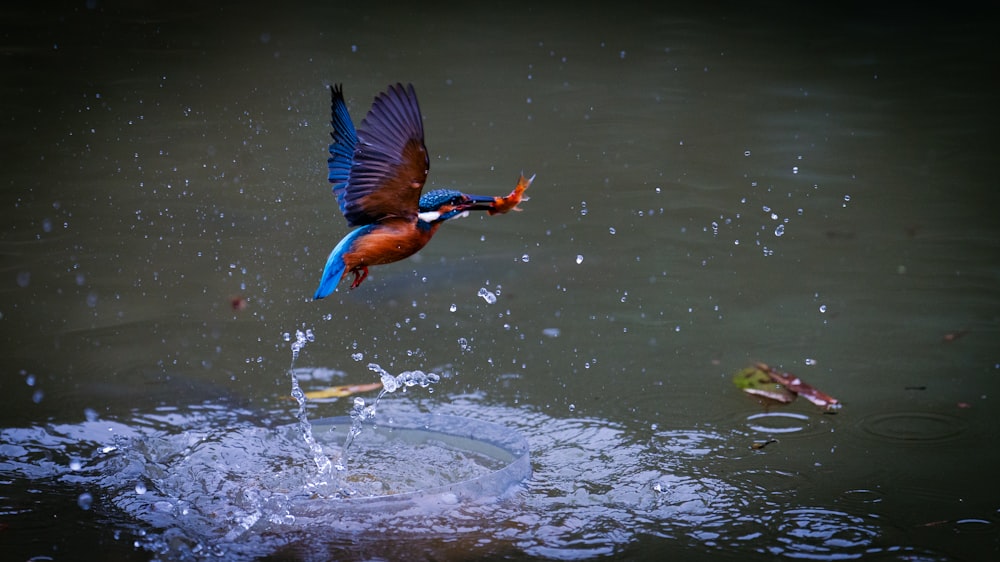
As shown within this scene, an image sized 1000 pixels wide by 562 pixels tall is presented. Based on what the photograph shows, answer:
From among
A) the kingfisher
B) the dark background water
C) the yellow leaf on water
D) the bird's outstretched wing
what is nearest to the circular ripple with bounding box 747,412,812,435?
the dark background water

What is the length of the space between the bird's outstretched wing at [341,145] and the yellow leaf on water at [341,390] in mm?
979

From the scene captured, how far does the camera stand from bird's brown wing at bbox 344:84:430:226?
181 centimetres

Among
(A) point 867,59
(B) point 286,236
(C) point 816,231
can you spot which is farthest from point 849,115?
(B) point 286,236

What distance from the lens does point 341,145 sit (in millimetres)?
2059

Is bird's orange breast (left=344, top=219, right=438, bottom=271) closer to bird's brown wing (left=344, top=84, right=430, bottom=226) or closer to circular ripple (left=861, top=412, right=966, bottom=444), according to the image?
bird's brown wing (left=344, top=84, right=430, bottom=226)

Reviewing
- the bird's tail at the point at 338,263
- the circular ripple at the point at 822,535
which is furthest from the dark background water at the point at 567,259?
the bird's tail at the point at 338,263

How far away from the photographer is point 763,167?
433cm

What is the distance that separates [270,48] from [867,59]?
304 centimetres

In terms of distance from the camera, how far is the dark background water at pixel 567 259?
2367 mm

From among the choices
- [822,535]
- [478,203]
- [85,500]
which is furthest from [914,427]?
[85,500]

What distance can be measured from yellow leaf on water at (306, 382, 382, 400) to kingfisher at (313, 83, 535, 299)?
1.05 meters

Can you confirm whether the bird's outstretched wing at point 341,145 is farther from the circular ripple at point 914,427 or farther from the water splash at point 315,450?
the circular ripple at point 914,427

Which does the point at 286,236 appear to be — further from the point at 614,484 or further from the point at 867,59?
the point at 867,59

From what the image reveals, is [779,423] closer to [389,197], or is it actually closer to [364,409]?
[364,409]
